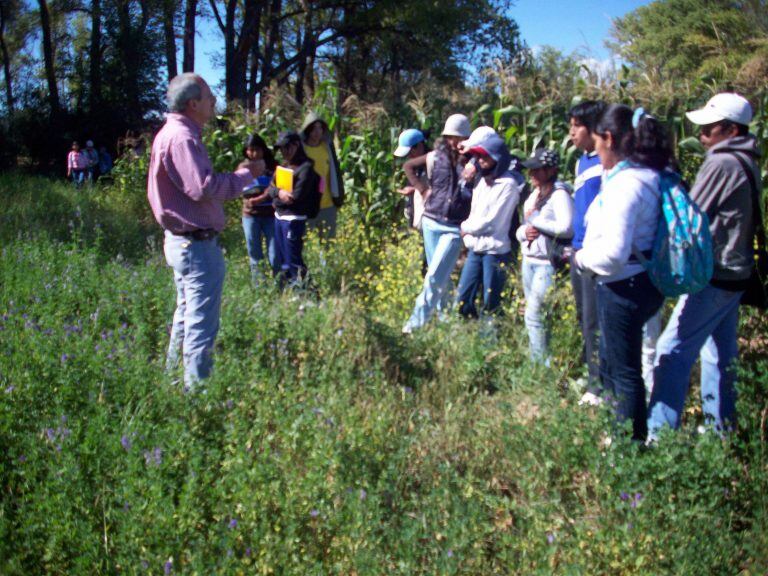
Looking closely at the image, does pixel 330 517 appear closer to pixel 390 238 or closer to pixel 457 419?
pixel 457 419

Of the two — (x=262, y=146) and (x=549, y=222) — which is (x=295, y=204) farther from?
(x=549, y=222)

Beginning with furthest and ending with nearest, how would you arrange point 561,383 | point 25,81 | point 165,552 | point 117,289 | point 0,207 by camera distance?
point 25,81 → point 0,207 → point 117,289 → point 561,383 → point 165,552

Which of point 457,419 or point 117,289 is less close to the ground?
point 117,289

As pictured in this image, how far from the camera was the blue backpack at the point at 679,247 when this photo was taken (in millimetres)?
3199

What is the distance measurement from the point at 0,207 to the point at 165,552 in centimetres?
829

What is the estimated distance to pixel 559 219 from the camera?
4.55m

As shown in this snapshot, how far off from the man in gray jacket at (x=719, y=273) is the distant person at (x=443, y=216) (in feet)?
6.95

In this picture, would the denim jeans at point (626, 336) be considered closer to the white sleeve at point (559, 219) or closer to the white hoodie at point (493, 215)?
the white sleeve at point (559, 219)

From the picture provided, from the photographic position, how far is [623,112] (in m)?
3.41

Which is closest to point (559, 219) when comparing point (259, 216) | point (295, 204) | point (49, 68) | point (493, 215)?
point (493, 215)

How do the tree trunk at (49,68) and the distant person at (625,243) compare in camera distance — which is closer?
the distant person at (625,243)

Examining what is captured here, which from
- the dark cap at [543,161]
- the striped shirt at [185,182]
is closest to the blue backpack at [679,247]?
the dark cap at [543,161]

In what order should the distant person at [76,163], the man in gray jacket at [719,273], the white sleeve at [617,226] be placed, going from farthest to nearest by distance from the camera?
the distant person at [76,163] < the man in gray jacket at [719,273] < the white sleeve at [617,226]

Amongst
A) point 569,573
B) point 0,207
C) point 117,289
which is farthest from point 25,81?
point 569,573
